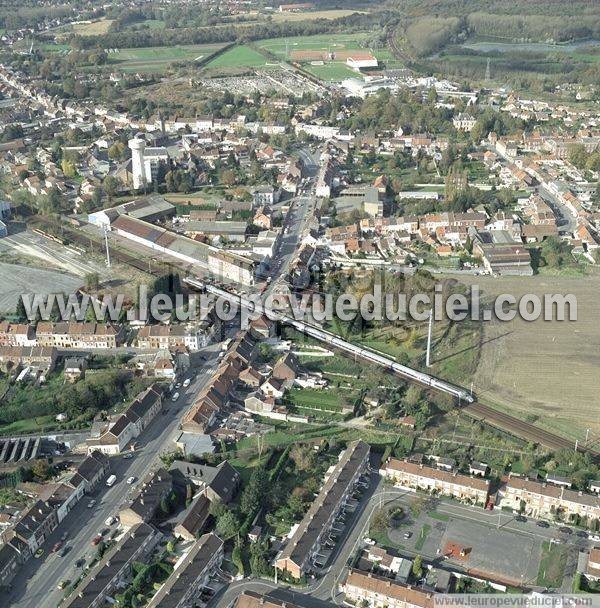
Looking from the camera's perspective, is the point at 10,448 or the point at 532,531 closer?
the point at 532,531

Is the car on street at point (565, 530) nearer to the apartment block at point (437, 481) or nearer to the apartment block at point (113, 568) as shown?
the apartment block at point (437, 481)

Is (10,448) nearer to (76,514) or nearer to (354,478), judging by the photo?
(76,514)

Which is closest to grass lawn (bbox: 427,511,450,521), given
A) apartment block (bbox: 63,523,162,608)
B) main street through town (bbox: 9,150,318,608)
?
apartment block (bbox: 63,523,162,608)

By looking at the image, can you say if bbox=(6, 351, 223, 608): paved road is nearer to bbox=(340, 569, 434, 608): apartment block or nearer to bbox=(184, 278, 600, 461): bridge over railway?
bbox=(184, 278, 600, 461): bridge over railway

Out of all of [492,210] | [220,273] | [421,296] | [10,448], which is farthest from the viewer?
[492,210]

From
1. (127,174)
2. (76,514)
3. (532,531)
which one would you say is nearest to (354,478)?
(532,531)
